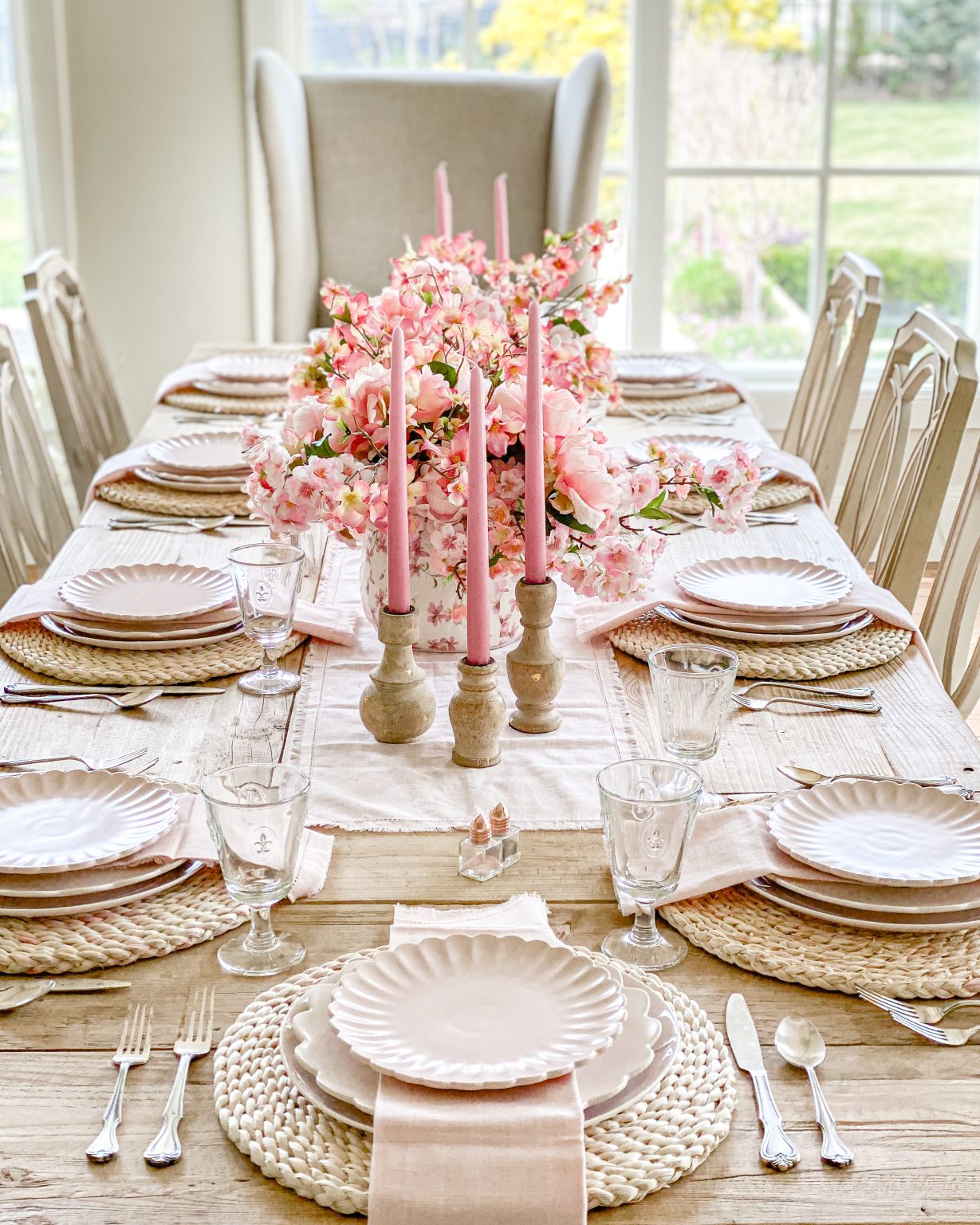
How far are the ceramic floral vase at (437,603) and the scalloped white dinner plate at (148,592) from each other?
20 centimetres

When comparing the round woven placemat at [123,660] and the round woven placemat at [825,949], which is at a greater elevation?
the round woven placemat at [825,949]

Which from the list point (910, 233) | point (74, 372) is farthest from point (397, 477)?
point (910, 233)

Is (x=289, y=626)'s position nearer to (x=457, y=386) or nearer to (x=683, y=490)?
(x=457, y=386)

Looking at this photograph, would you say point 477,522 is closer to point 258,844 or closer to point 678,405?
point 258,844

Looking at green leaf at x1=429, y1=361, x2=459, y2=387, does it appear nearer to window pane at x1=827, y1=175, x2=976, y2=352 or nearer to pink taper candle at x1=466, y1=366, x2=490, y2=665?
pink taper candle at x1=466, y1=366, x2=490, y2=665

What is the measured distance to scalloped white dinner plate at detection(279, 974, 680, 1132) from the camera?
2.56ft

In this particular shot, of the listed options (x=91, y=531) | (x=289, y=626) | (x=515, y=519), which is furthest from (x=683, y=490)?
(x=91, y=531)

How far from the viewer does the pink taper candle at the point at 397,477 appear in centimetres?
117

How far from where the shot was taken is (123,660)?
4.82 feet

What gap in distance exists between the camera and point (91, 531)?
188cm

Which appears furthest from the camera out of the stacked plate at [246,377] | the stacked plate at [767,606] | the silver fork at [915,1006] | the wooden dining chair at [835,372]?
the stacked plate at [246,377]

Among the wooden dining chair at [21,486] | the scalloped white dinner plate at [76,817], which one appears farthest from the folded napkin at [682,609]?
the wooden dining chair at [21,486]

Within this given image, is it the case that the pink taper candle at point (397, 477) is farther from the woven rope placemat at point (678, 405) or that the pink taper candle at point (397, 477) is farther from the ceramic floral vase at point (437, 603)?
the woven rope placemat at point (678, 405)

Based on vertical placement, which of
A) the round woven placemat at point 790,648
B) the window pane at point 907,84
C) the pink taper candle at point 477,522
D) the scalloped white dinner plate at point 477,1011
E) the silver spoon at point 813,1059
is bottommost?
the round woven placemat at point 790,648
